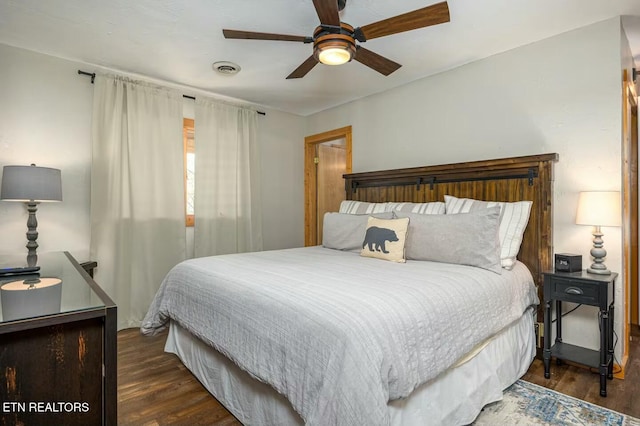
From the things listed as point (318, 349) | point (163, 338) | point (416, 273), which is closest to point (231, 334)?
point (318, 349)

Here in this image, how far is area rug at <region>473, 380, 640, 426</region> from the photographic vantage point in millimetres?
1757

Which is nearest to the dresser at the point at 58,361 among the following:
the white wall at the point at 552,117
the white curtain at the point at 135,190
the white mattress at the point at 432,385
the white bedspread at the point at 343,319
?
the white bedspread at the point at 343,319

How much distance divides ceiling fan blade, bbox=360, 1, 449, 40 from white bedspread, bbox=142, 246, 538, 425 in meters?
1.36

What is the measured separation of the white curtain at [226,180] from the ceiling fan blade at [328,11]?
7.77ft

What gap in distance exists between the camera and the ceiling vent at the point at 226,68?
10.1ft

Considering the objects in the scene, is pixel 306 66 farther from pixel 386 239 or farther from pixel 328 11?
pixel 386 239

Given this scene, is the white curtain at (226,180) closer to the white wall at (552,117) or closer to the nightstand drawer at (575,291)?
the white wall at (552,117)

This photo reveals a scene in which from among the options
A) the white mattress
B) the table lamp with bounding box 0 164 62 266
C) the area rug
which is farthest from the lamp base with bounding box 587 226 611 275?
the table lamp with bounding box 0 164 62 266

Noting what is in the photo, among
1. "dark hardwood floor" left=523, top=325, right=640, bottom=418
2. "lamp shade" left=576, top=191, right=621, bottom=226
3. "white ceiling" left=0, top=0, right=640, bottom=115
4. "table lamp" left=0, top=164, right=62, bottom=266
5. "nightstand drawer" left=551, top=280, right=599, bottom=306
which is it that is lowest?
"dark hardwood floor" left=523, top=325, right=640, bottom=418

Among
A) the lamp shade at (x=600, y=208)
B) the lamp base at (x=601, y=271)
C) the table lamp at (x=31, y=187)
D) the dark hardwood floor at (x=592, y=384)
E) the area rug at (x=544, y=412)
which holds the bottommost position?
the dark hardwood floor at (x=592, y=384)

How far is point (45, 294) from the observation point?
117cm

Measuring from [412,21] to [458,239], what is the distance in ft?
4.41

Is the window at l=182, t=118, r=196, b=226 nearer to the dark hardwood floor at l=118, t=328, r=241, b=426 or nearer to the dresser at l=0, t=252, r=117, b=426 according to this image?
the dark hardwood floor at l=118, t=328, r=241, b=426

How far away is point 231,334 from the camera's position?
1.71 m
